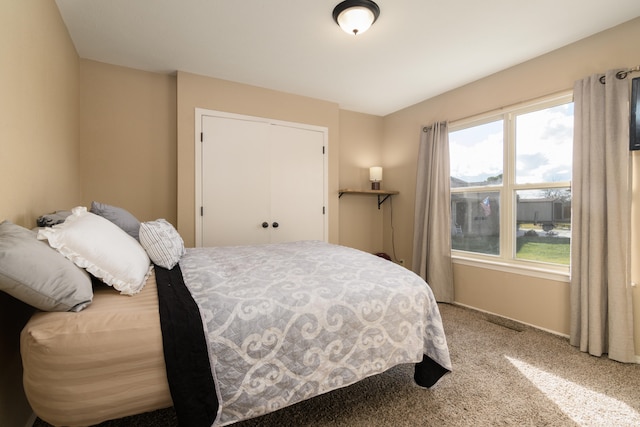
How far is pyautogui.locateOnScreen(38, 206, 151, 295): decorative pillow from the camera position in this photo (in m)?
1.10

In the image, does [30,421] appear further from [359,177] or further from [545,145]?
[545,145]

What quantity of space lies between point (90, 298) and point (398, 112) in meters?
4.07

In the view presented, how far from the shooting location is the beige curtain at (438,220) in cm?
332

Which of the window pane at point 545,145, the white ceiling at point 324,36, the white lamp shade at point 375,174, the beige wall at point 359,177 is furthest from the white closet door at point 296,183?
the window pane at point 545,145

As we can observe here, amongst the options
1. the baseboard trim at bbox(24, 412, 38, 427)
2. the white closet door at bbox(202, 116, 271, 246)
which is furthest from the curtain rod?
the baseboard trim at bbox(24, 412, 38, 427)

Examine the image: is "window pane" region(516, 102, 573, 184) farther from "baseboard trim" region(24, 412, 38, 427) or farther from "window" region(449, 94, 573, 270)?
"baseboard trim" region(24, 412, 38, 427)

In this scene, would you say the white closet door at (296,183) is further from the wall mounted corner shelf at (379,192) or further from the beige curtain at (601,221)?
the beige curtain at (601,221)

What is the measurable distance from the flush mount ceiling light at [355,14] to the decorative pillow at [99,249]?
1.97 metres

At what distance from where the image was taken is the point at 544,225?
8.73 ft

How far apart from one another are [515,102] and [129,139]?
3854 mm

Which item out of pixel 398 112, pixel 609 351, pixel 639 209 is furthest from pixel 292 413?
pixel 398 112

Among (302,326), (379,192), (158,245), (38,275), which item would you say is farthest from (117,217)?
(379,192)

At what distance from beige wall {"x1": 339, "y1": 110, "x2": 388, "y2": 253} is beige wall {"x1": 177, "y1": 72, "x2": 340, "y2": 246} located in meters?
0.59

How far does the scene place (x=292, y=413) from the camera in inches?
57.7
